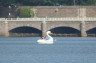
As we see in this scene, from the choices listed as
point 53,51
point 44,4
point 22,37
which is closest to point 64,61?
point 53,51

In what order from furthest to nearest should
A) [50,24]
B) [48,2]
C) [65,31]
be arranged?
1. [48,2]
2. [65,31]
3. [50,24]

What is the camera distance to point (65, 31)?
12631 cm

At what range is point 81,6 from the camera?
5438 inches

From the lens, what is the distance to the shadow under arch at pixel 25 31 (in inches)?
4909

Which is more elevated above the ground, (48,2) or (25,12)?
(48,2)

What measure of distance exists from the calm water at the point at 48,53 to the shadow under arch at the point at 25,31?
1811cm

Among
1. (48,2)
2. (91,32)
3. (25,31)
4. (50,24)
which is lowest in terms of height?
(91,32)

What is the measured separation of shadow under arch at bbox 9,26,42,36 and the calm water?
1811 cm

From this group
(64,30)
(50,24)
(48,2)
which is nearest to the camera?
(50,24)

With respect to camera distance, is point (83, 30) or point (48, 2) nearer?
point (83, 30)

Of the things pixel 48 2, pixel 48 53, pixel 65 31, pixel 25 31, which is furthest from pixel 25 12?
pixel 48 53

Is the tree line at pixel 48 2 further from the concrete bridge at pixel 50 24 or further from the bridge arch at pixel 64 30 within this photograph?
the concrete bridge at pixel 50 24

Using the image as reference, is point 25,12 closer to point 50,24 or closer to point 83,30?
point 50,24

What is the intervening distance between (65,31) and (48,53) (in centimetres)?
4211
